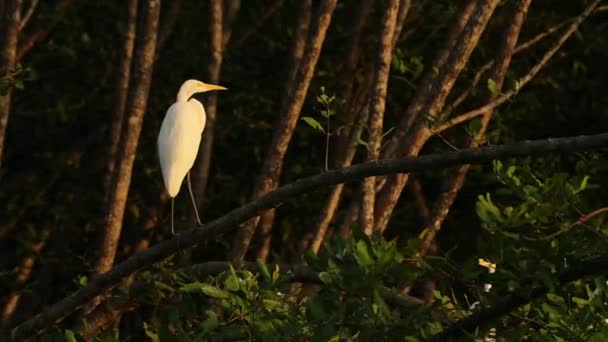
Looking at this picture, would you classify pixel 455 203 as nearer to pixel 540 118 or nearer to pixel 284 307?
pixel 540 118

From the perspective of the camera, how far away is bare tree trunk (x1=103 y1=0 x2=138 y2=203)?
8.10 metres

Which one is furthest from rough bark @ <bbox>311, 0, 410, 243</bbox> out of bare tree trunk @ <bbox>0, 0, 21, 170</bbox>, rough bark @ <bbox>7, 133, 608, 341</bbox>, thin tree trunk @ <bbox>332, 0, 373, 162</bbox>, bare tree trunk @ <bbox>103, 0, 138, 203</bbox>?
bare tree trunk @ <bbox>0, 0, 21, 170</bbox>

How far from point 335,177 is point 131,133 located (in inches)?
128

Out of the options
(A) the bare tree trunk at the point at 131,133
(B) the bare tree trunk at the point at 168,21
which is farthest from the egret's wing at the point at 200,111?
(B) the bare tree trunk at the point at 168,21

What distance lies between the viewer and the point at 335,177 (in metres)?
4.16

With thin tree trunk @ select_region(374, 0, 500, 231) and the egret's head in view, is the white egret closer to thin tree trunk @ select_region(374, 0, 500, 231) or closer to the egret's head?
the egret's head

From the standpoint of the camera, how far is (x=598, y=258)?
148 inches

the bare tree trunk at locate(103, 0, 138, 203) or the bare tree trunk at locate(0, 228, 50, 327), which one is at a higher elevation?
the bare tree trunk at locate(103, 0, 138, 203)

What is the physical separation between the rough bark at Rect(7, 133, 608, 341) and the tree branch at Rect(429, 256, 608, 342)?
0.30 metres

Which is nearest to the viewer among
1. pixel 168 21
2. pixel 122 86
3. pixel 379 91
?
pixel 379 91

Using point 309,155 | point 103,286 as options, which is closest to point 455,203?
point 309,155

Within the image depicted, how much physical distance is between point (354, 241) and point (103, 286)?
1.42 metres

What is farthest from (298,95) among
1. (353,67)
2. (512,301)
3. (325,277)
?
(512,301)

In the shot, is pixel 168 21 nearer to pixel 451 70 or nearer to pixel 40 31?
pixel 40 31
